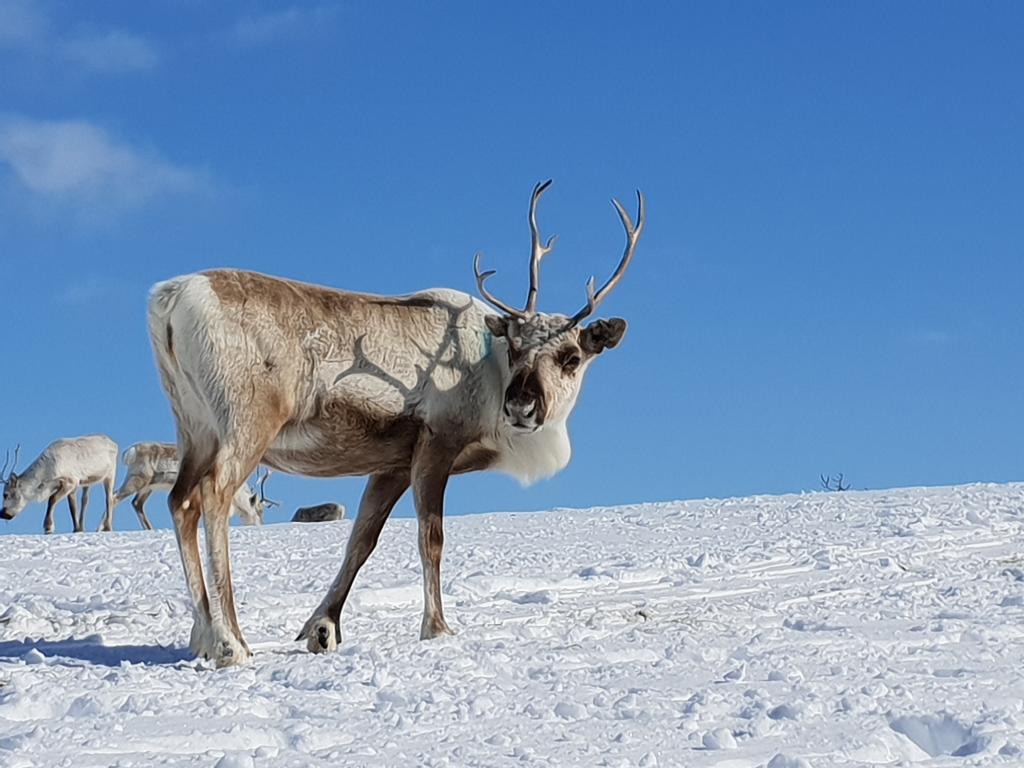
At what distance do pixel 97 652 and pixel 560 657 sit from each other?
8.82 feet

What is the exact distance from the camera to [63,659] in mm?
6844

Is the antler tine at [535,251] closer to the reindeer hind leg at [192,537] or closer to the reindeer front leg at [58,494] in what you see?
the reindeer hind leg at [192,537]

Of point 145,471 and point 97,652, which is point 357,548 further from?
point 145,471

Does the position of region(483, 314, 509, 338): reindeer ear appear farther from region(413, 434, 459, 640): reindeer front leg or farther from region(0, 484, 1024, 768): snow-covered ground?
region(0, 484, 1024, 768): snow-covered ground

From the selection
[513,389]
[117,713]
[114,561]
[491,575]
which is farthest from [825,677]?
[114,561]

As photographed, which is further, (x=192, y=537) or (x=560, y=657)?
(x=192, y=537)

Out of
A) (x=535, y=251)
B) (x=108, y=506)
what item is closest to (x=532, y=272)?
(x=535, y=251)

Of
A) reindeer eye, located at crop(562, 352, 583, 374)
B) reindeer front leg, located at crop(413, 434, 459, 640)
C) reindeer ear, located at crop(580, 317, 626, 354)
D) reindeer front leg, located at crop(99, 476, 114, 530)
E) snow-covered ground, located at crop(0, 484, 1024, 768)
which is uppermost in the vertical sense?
reindeer front leg, located at crop(99, 476, 114, 530)

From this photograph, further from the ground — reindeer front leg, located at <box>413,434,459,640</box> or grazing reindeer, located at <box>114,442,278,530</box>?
grazing reindeer, located at <box>114,442,278,530</box>

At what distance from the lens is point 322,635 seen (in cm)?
737

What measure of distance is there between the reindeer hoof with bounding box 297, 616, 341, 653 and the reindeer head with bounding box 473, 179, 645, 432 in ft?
5.08

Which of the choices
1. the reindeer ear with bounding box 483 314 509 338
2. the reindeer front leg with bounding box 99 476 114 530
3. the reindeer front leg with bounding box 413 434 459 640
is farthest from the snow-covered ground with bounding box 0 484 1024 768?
the reindeer front leg with bounding box 99 476 114 530

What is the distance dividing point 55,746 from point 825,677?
330cm

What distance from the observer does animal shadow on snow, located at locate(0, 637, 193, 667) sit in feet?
22.8
